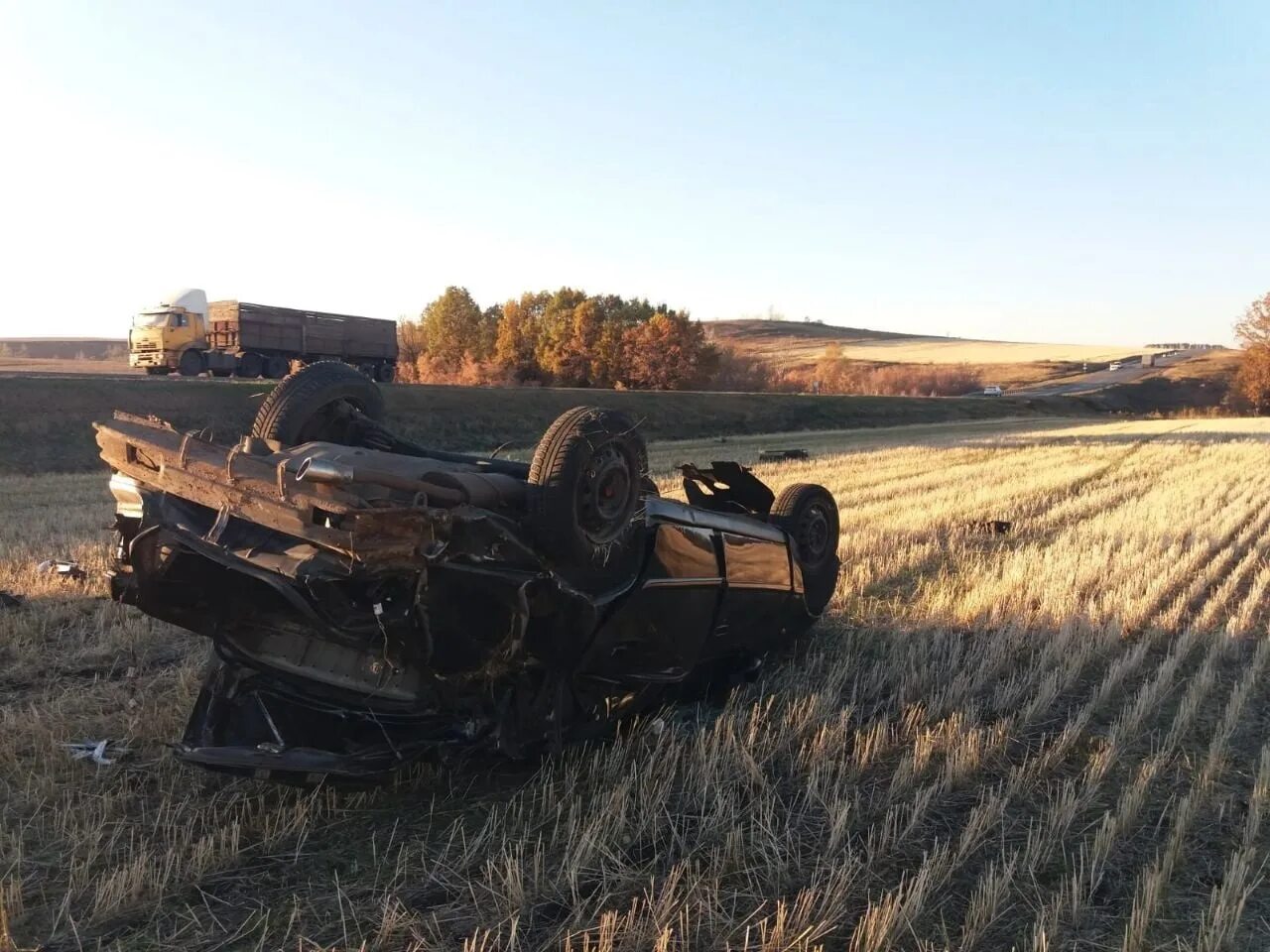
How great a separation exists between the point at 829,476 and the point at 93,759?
46.3 ft

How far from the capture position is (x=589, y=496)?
375 cm

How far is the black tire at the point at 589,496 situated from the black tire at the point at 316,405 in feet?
3.28

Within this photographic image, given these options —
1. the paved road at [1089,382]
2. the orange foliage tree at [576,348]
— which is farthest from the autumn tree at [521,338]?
the paved road at [1089,382]

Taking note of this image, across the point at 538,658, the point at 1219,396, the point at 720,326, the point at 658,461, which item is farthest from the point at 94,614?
the point at 720,326

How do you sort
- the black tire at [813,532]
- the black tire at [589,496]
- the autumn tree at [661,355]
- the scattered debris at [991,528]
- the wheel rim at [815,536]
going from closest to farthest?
1. the black tire at [589,496]
2. the black tire at [813,532]
3. the wheel rim at [815,536]
4. the scattered debris at [991,528]
5. the autumn tree at [661,355]

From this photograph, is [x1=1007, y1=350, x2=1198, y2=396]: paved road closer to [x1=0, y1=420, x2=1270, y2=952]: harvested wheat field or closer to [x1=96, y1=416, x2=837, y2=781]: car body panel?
[x1=0, y1=420, x2=1270, y2=952]: harvested wheat field

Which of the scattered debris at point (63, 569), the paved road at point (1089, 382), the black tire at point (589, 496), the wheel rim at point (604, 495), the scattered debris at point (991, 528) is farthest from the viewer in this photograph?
the paved road at point (1089, 382)

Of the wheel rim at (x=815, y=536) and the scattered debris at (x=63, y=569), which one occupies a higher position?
the wheel rim at (x=815, y=536)

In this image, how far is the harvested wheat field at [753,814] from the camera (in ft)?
9.93

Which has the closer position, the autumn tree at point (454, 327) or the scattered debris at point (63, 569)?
the scattered debris at point (63, 569)

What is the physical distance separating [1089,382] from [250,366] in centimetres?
7208

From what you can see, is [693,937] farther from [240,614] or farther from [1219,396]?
[1219,396]

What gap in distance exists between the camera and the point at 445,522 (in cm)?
313

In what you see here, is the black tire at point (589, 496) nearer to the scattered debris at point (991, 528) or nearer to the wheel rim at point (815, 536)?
the wheel rim at point (815, 536)
